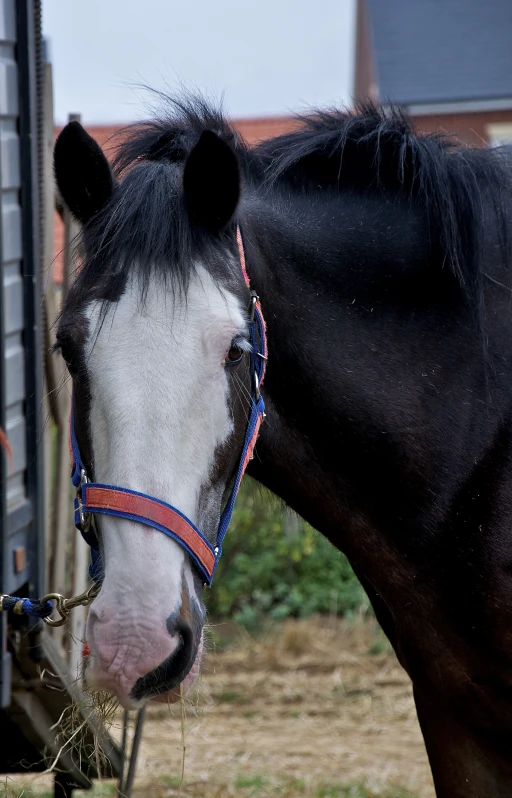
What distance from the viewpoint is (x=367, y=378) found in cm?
219

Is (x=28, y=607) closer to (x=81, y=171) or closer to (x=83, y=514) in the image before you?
(x=83, y=514)

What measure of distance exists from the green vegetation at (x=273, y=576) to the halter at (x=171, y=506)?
5.06 metres

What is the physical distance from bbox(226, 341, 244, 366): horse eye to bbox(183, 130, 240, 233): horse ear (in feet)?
0.95

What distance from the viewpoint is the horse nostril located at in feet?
5.44

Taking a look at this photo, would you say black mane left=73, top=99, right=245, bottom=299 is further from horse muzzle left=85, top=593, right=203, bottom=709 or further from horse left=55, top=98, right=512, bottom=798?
horse muzzle left=85, top=593, right=203, bottom=709

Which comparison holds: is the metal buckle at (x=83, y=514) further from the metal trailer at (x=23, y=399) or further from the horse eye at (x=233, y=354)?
the metal trailer at (x=23, y=399)

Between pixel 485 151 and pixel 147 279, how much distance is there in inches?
45.7

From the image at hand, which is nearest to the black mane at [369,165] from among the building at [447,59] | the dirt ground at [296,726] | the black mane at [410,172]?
the black mane at [410,172]

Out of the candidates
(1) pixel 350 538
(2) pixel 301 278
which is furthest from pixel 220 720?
(2) pixel 301 278

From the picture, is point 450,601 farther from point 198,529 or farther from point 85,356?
point 85,356

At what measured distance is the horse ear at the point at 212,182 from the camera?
6.21 feet

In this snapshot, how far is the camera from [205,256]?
1.90m

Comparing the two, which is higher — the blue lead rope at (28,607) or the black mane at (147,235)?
the black mane at (147,235)

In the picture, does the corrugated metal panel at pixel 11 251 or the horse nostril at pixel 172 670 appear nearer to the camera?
the horse nostril at pixel 172 670
